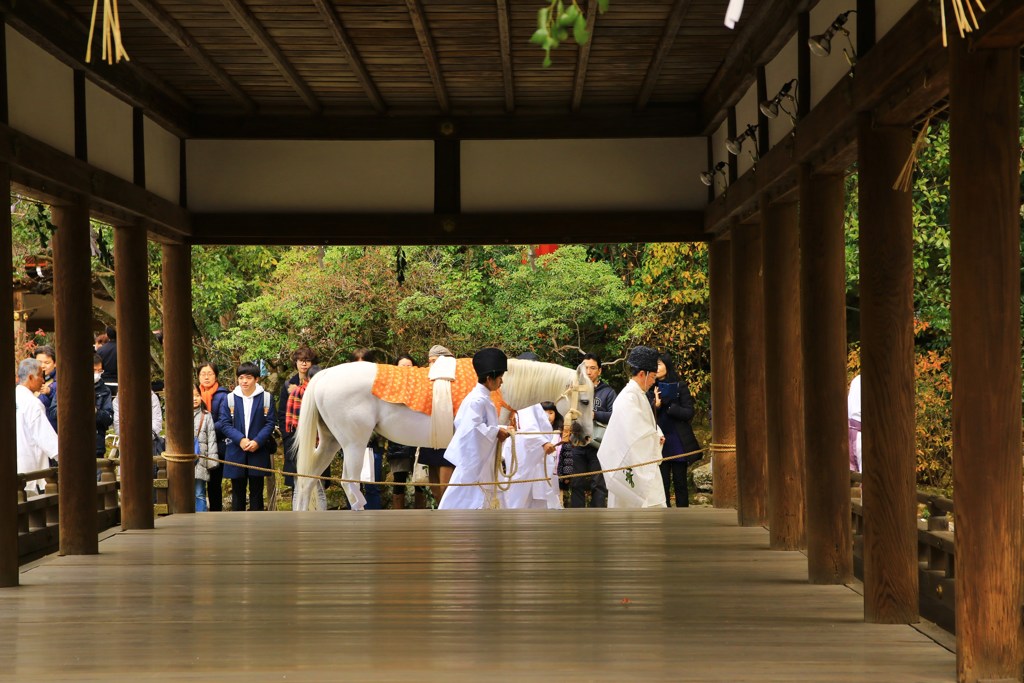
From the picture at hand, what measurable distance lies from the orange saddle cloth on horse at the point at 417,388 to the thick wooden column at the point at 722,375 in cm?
265

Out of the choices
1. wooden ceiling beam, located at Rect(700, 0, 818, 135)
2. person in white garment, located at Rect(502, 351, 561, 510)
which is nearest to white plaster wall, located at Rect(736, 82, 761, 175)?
wooden ceiling beam, located at Rect(700, 0, 818, 135)

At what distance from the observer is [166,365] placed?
932 centimetres

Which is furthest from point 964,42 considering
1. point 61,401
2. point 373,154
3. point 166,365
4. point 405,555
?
point 166,365

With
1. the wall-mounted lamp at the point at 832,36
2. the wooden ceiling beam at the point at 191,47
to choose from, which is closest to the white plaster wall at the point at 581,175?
the wooden ceiling beam at the point at 191,47

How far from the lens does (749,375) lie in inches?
325

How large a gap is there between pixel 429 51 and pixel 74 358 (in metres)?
2.71

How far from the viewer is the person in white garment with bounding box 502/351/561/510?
10641mm

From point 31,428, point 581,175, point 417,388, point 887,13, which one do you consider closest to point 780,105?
point 887,13

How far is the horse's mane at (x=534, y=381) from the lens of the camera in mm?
10734

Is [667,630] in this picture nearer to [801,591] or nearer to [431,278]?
[801,591]

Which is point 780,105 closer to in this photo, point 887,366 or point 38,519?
point 887,366

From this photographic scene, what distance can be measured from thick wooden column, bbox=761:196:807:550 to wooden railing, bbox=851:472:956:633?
4.42ft

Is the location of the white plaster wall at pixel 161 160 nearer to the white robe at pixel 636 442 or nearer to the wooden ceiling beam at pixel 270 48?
the wooden ceiling beam at pixel 270 48

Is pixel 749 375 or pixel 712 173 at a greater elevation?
pixel 712 173
